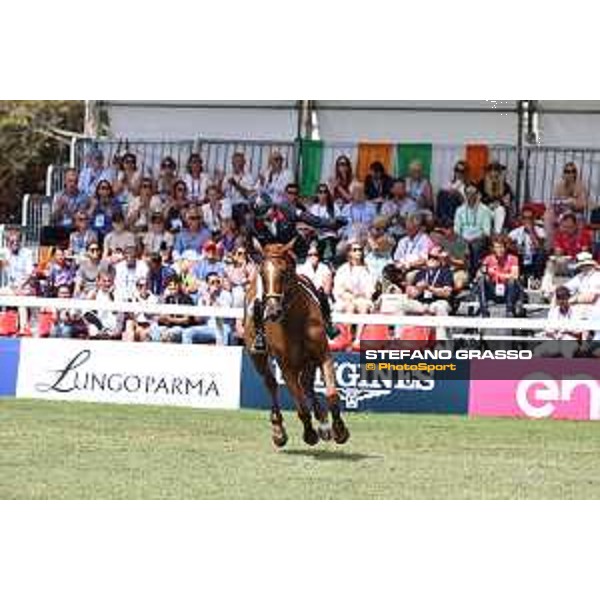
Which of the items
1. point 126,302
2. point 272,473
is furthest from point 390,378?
point 272,473

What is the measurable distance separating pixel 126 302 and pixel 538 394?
468cm

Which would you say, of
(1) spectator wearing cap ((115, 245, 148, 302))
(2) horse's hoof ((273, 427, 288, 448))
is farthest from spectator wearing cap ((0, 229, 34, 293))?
(2) horse's hoof ((273, 427, 288, 448))

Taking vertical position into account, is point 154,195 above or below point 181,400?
above

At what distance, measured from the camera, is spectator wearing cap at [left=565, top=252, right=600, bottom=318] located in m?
15.9

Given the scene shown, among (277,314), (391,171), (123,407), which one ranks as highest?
(391,171)

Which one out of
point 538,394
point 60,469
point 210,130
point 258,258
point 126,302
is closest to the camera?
point 60,469

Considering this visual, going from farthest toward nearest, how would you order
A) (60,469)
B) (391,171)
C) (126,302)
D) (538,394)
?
1. (391,171)
2. (126,302)
3. (538,394)
4. (60,469)

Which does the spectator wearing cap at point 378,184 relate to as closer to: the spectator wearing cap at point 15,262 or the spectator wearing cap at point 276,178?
the spectator wearing cap at point 276,178

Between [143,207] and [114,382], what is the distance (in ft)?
11.4

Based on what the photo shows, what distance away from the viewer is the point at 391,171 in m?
18.9

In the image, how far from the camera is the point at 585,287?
1611 cm

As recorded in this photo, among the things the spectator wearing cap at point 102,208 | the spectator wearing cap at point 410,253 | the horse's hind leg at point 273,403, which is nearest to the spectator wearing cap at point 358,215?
the spectator wearing cap at point 410,253

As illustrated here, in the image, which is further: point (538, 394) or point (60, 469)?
point (538, 394)
